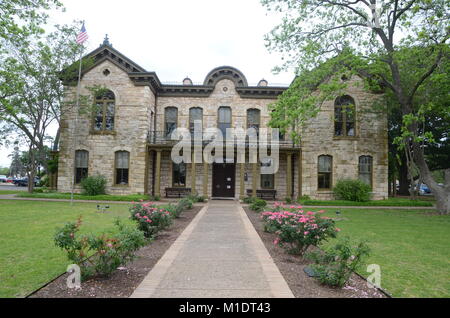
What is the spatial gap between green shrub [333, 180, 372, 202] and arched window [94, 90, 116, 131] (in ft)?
53.5

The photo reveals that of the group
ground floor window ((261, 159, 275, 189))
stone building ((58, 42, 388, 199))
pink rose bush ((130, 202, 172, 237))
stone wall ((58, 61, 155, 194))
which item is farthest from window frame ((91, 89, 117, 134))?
pink rose bush ((130, 202, 172, 237))

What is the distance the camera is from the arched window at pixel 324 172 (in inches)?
836

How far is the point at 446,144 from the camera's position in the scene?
28.0 m

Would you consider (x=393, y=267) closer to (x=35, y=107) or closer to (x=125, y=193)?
(x=125, y=193)

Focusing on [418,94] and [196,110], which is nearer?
[418,94]

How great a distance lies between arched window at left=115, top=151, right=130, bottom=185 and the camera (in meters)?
21.3

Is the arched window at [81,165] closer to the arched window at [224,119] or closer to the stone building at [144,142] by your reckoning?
the stone building at [144,142]

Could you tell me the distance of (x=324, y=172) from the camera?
21.2 metres

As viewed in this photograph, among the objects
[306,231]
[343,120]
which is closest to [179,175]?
[343,120]

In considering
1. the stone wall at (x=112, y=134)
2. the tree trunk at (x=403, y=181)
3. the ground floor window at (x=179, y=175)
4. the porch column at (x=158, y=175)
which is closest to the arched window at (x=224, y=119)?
the ground floor window at (x=179, y=175)

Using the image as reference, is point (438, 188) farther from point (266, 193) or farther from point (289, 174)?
point (266, 193)

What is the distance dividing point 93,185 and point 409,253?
61.1 ft

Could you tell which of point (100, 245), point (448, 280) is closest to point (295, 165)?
point (448, 280)
